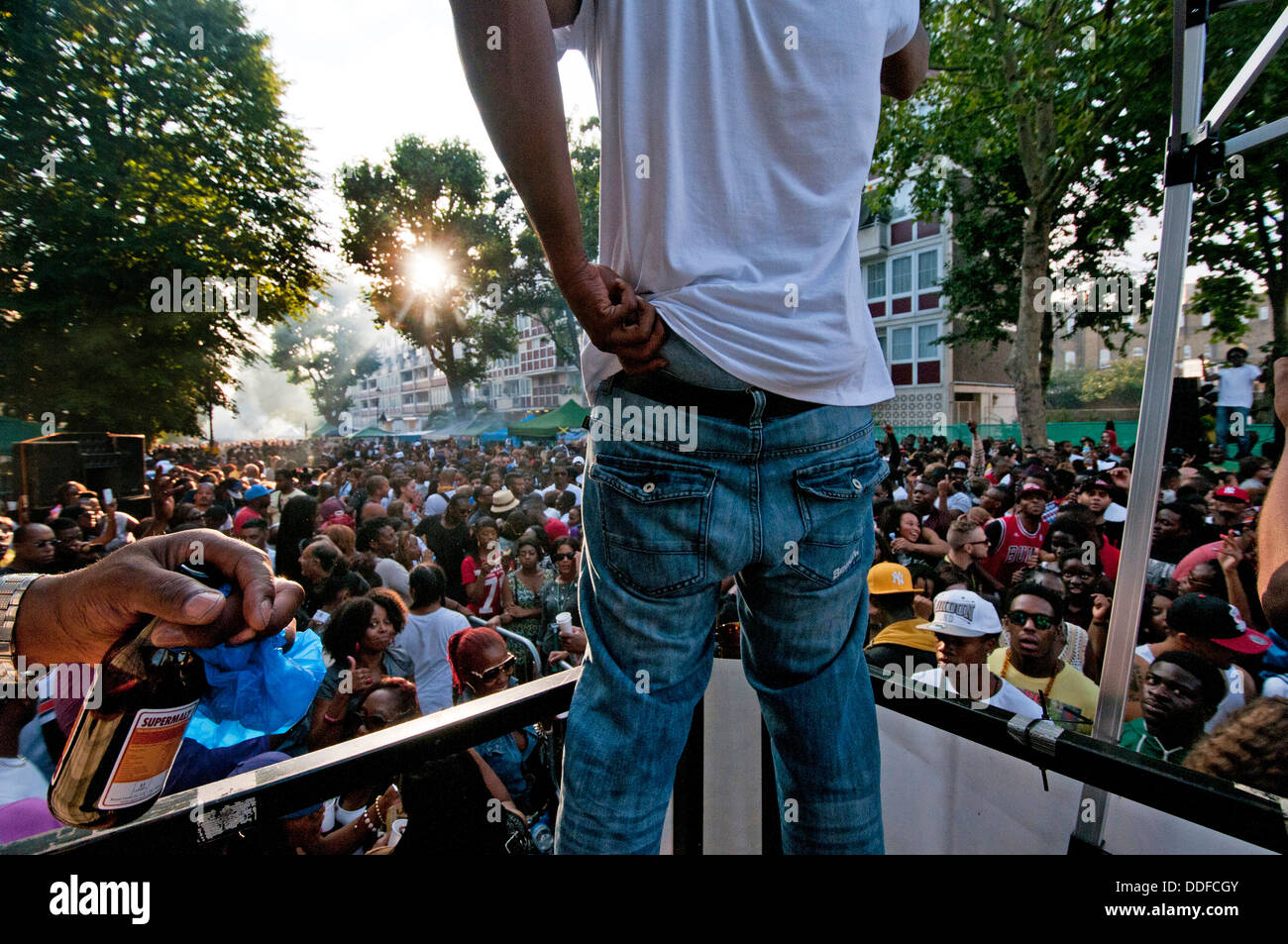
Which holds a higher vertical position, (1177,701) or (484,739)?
(484,739)

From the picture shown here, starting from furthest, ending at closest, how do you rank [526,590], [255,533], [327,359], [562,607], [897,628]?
1. [327,359]
2. [255,533]
3. [526,590]
4. [562,607]
5. [897,628]

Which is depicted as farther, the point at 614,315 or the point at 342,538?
the point at 342,538

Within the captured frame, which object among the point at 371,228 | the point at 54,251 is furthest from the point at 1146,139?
the point at 371,228

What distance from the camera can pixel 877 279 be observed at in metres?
40.2

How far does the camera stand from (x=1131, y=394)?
53.3m

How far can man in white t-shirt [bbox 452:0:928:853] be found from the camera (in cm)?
98

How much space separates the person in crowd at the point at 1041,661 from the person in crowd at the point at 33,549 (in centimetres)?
743

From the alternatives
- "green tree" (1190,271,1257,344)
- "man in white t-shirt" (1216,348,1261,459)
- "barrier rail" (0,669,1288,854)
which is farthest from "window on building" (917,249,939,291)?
"barrier rail" (0,669,1288,854)

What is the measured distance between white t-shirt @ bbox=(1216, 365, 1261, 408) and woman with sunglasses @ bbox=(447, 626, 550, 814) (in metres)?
13.6

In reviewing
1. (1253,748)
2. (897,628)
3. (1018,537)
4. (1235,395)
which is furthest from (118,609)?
(1235,395)

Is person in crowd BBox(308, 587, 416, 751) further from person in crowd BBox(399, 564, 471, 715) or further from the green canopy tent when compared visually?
the green canopy tent

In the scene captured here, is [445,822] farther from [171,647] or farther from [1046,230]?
[1046,230]

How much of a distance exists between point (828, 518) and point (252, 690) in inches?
65.0

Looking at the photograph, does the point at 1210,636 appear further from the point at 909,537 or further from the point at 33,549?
the point at 33,549
